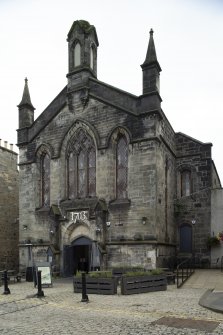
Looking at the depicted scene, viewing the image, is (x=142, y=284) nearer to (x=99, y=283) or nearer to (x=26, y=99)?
(x=99, y=283)

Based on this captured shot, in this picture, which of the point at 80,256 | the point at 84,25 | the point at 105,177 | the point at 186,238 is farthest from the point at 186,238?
the point at 84,25

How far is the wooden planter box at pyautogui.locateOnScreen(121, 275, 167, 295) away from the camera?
15180mm

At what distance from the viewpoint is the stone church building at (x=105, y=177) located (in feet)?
70.0

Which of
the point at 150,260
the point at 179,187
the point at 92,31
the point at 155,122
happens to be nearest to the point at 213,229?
the point at 179,187

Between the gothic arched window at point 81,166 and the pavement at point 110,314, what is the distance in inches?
335

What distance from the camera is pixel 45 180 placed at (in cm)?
2558

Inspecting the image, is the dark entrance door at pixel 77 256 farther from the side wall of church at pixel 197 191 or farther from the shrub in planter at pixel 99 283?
the shrub in planter at pixel 99 283

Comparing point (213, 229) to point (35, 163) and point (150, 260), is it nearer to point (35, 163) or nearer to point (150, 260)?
point (150, 260)

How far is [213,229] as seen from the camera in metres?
25.6

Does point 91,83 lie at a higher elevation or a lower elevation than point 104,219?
higher

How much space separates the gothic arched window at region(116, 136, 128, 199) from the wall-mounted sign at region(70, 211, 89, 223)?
222 cm

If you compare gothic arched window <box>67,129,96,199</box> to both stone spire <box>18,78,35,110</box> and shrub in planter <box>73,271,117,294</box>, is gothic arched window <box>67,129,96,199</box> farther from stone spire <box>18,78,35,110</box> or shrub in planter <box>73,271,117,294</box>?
shrub in planter <box>73,271,117,294</box>

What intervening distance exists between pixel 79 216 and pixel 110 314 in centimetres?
1226

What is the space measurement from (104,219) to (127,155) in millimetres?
3845
